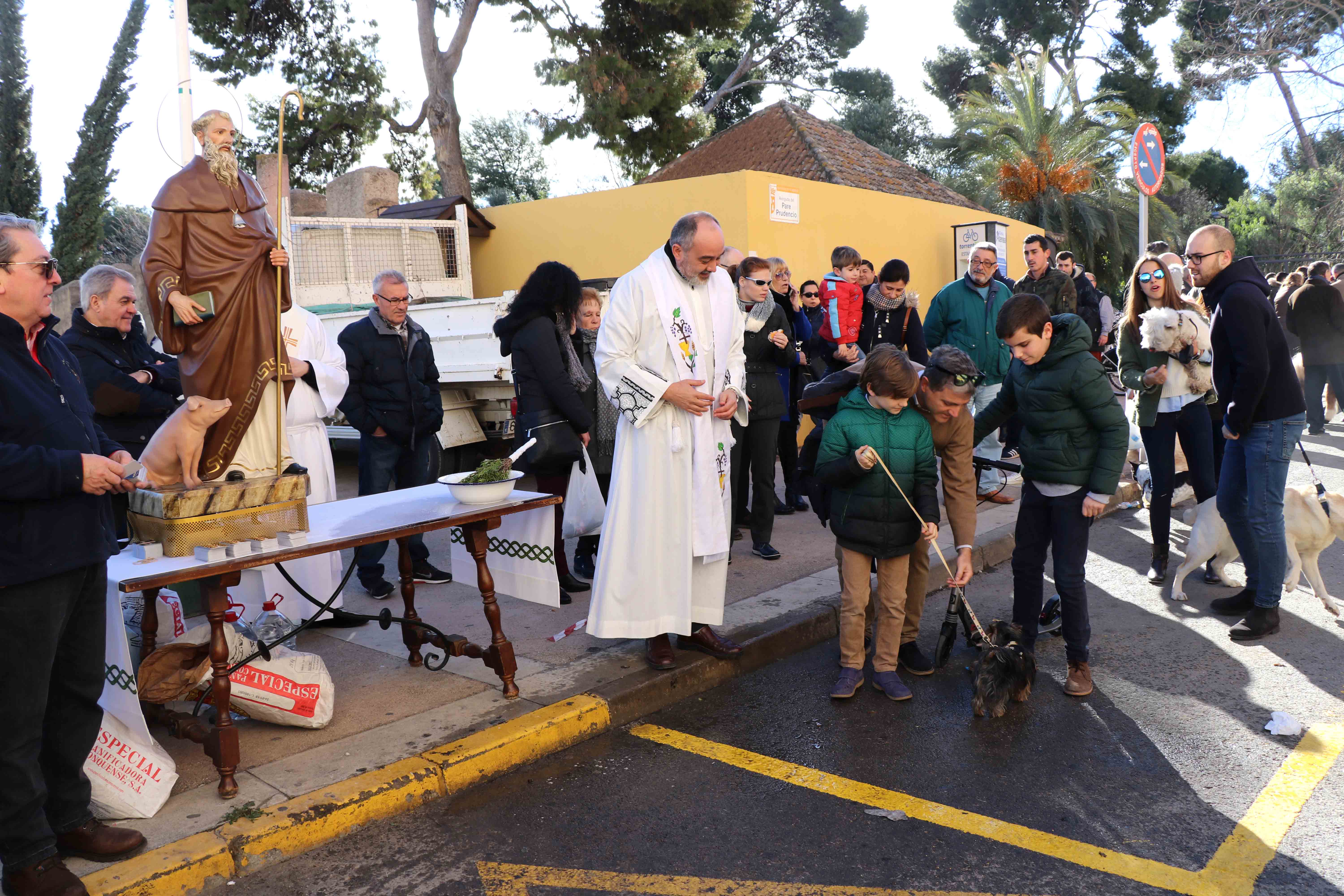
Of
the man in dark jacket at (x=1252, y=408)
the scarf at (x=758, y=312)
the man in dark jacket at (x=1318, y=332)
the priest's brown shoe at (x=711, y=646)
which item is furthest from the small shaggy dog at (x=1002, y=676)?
the man in dark jacket at (x=1318, y=332)

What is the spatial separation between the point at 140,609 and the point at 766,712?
285 centimetres

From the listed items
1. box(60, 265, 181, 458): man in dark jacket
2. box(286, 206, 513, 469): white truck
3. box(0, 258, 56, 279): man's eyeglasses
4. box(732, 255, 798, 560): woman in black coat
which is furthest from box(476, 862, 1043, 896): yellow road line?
box(286, 206, 513, 469): white truck

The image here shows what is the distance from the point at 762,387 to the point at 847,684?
263 centimetres

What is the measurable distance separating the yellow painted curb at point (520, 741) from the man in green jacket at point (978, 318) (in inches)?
185

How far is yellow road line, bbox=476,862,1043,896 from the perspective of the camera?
3023 mm

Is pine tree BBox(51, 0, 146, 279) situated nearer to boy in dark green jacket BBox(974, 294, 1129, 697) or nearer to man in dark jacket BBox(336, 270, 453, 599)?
man in dark jacket BBox(336, 270, 453, 599)

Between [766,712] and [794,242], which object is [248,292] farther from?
[794,242]

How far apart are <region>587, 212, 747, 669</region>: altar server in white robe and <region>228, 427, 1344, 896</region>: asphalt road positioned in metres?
0.53

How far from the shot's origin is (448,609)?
584 centimetres

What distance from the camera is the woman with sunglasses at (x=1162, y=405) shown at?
599 centimetres

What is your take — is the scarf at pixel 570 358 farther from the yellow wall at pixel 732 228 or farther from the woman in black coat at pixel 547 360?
the yellow wall at pixel 732 228

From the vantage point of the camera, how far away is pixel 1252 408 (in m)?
5.07

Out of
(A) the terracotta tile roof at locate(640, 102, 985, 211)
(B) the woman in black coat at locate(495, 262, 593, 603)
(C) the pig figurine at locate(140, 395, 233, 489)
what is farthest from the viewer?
(A) the terracotta tile roof at locate(640, 102, 985, 211)

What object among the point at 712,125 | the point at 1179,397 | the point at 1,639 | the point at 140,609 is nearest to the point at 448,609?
the point at 140,609
